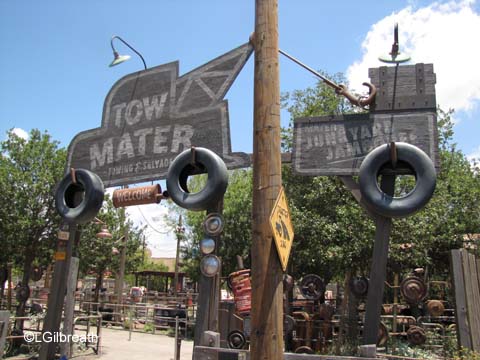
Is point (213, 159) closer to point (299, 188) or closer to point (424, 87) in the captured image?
point (424, 87)

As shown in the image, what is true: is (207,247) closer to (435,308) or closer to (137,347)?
(435,308)

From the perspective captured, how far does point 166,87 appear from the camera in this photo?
884cm

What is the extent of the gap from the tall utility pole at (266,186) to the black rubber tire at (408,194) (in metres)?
2.36

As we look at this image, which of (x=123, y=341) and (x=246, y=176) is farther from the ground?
(x=246, y=176)

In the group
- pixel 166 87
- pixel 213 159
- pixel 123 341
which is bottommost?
pixel 123 341

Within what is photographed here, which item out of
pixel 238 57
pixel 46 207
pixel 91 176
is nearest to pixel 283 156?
pixel 238 57

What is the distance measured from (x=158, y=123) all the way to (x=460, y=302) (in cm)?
567

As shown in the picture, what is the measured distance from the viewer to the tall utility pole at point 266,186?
3.88 metres

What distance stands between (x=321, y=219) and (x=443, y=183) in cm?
479

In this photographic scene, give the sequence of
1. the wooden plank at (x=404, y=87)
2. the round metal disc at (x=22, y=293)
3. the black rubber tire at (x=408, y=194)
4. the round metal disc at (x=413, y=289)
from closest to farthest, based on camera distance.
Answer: the black rubber tire at (x=408, y=194)
the wooden plank at (x=404, y=87)
the round metal disc at (x=413, y=289)
the round metal disc at (x=22, y=293)

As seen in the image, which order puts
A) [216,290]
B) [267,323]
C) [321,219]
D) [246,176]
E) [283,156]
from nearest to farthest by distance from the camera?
[267,323]
[216,290]
[283,156]
[321,219]
[246,176]

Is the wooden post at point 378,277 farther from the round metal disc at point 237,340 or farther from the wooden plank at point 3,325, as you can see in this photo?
the wooden plank at point 3,325

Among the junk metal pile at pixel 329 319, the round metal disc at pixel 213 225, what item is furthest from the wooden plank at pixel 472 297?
the round metal disc at pixel 213 225

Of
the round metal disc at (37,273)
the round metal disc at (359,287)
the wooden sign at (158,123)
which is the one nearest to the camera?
the wooden sign at (158,123)
